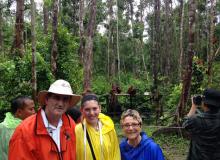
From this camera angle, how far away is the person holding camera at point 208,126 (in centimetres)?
460

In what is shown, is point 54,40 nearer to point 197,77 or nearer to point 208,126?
point 197,77

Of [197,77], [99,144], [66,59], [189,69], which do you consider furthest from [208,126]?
[197,77]

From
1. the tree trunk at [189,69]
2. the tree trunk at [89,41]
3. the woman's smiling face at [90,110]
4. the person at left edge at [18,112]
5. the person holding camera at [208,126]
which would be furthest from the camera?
the tree trunk at [89,41]

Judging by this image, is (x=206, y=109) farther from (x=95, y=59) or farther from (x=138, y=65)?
(x=138, y=65)

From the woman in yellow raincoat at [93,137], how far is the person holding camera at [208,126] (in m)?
1.46

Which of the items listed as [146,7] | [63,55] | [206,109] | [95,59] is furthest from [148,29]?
[206,109]

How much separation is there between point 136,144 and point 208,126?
1.41m

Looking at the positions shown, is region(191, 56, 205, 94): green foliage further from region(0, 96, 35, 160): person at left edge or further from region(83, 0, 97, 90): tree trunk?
region(0, 96, 35, 160): person at left edge

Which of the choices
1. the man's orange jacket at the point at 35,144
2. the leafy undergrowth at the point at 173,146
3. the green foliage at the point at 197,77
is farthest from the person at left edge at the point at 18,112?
the green foliage at the point at 197,77

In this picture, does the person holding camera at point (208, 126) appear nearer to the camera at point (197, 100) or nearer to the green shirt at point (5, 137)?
the camera at point (197, 100)

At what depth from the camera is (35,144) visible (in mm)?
2916

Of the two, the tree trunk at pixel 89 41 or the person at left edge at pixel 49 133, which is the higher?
the tree trunk at pixel 89 41

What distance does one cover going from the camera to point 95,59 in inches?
1661

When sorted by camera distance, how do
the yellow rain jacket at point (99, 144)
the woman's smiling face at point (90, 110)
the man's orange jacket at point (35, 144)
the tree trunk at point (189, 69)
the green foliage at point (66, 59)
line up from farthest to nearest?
the green foliage at point (66, 59), the tree trunk at point (189, 69), the woman's smiling face at point (90, 110), the yellow rain jacket at point (99, 144), the man's orange jacket at point (35, 144)
